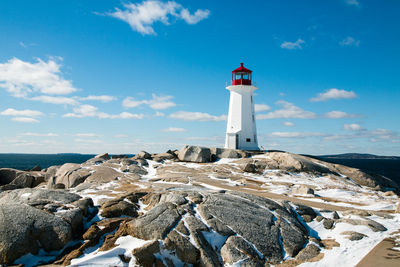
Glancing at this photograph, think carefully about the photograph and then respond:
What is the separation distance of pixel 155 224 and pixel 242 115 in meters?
29.7

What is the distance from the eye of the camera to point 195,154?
32625 mm

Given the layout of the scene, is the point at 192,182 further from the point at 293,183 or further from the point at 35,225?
the point at 35,225

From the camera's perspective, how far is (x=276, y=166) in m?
29.3

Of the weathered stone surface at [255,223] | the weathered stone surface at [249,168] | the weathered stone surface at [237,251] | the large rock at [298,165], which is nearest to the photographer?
the weathered stone surface at [237,251]

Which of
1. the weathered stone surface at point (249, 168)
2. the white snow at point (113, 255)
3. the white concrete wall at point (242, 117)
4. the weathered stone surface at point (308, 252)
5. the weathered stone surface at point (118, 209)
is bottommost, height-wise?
the weathered stone surface at point (308, 252)

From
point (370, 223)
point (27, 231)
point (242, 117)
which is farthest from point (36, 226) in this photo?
point (242, 117)

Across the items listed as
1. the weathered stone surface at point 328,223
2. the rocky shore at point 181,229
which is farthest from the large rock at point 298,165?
the weathered stone surface at point 328,223

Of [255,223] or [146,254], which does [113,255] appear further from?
[255,223]

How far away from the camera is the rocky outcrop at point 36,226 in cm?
942

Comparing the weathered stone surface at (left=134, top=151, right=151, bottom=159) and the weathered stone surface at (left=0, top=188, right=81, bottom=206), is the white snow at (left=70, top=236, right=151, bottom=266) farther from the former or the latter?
the weathered stone surface at (left=134, top=151, right=151, bottom=159)

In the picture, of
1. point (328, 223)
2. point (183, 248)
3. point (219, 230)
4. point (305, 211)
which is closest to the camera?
point (183, 248)

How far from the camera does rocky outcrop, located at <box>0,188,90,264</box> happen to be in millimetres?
9422

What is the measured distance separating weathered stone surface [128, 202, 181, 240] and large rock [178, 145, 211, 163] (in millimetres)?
20343

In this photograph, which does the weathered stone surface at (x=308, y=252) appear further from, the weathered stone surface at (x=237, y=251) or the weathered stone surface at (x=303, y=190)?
the weathered stone surface at (x=303, y=190)
